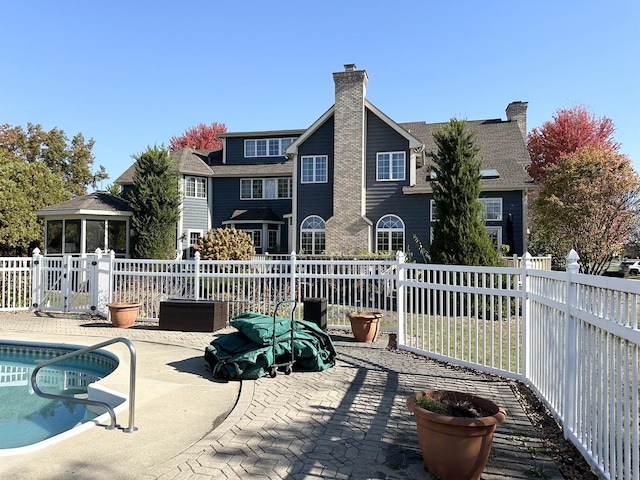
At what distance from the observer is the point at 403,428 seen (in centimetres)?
414

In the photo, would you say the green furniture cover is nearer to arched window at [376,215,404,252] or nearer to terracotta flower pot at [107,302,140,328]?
terracotta flower pot at [107,302,140,328]

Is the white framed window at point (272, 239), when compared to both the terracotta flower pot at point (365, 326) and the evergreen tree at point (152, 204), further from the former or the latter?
the terracotta flower pot at point (365, 326)

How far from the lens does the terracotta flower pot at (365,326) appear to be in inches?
330

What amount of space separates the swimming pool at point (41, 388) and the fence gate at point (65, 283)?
3451 mm

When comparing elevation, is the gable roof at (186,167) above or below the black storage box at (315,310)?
above

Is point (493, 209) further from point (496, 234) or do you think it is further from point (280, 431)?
point (280, 431)

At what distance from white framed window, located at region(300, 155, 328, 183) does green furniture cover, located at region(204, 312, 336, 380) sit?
16.3m

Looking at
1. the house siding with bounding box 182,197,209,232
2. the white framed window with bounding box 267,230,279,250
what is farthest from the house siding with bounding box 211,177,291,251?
the white framed window with bounding box 267,230,279,250

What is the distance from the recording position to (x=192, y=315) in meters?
9.40

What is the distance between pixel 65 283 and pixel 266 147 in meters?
17.0

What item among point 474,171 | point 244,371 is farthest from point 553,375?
point 474,171

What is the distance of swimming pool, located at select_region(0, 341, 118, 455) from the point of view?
466 cm

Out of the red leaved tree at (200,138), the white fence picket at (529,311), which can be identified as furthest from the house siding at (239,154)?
the red leaved tree at (200,138)

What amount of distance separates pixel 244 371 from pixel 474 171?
11549mm
